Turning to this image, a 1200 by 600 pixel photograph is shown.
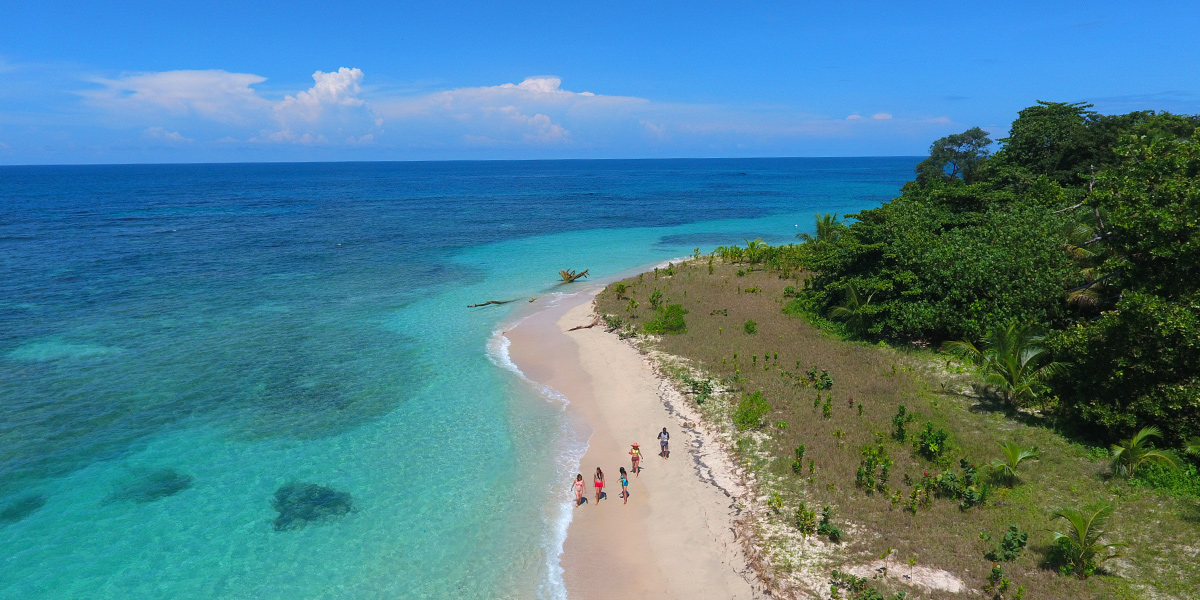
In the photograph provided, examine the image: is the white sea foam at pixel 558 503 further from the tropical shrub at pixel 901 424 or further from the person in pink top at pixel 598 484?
the tropical shrub at pixel 901 424

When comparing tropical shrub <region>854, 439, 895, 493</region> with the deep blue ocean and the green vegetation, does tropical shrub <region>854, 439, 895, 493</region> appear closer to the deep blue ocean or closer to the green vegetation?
the green vegetation

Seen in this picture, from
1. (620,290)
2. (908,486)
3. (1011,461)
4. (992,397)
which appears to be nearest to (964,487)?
(908,486)

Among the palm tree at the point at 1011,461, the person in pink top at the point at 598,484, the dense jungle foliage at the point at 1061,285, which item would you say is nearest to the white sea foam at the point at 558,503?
the person in pink top at the point at 598,484

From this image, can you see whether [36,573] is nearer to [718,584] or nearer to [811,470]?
[718,584]

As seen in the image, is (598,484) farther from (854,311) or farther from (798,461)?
(854,311)

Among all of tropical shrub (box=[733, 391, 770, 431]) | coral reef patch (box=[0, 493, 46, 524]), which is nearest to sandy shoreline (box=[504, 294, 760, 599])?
tropical shrub (box=[733, 391, 770, 431])
